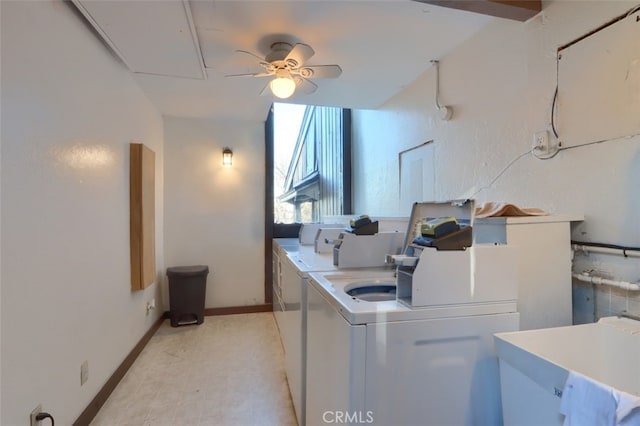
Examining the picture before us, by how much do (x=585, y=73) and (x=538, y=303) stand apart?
1.09 m

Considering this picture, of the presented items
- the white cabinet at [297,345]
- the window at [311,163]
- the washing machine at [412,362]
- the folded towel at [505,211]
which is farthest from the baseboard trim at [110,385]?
the folded towel at [505,211]

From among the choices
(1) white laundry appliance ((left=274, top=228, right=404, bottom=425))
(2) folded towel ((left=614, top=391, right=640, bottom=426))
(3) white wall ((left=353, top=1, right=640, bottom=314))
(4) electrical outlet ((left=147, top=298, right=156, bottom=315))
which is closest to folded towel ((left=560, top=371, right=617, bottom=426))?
(2) folded towel ((left=614, top=391, right=640, bottom=426))

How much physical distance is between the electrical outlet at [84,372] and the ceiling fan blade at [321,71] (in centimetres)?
236

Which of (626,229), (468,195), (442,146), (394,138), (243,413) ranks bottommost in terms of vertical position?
(243,413)

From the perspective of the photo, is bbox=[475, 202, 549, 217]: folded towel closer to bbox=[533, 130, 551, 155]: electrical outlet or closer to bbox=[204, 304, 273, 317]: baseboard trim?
bbox=[533, 130, 551, 155]: electrical outlet

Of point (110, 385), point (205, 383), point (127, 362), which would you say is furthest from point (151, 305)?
point (205, 383)

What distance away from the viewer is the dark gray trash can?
3498mm

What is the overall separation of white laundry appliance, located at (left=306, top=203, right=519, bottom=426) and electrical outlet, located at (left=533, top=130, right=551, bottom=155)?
2.38ft

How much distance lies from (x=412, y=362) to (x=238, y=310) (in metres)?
3.25

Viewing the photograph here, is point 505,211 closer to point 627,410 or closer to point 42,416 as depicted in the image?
point 627,410

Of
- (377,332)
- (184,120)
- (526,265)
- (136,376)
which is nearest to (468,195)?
(526,265)

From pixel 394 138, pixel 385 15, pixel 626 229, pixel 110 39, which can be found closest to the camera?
pixel 626 229

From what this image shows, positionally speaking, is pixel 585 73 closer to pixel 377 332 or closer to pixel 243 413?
pixel 377 332

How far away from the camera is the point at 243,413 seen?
2.00 m
